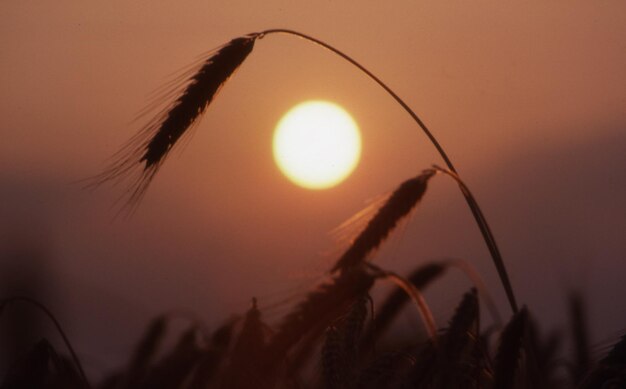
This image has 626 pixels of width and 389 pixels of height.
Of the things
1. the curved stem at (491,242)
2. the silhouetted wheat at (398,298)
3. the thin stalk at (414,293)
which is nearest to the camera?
the thin stalk at (414,293)

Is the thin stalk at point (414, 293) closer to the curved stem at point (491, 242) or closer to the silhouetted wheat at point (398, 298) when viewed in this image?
the curved stem at point (491, 242)

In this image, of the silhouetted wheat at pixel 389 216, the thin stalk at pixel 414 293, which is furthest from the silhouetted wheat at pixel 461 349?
the silhouetted wheat at pixel 389 216

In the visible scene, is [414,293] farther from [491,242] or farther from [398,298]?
[398,298]

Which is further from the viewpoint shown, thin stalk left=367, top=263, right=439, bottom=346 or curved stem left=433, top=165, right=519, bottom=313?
curved stem left=433, top=165, right=519, bottom=313

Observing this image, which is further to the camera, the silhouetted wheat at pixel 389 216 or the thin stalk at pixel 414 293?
the silhouetted wheat at pixel 389 216

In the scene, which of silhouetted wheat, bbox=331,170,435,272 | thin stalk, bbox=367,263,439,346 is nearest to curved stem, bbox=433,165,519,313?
silhouetted wheat, bbox=331,170,435,272

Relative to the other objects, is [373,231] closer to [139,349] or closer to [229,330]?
[229,330]

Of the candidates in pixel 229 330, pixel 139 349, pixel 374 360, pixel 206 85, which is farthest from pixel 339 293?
pixel 139 349

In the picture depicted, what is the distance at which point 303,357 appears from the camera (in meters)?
3.19

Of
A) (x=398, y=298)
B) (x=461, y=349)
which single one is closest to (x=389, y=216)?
(x=461, y=349)

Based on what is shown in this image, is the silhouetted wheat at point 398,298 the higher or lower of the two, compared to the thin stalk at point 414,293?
lower

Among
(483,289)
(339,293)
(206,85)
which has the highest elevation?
(206,85)

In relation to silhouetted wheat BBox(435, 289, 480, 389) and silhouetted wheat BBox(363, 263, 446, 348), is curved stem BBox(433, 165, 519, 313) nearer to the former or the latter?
silhouetted wheat BBox(435, 289, 480, 389)

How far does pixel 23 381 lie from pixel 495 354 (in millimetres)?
1622
